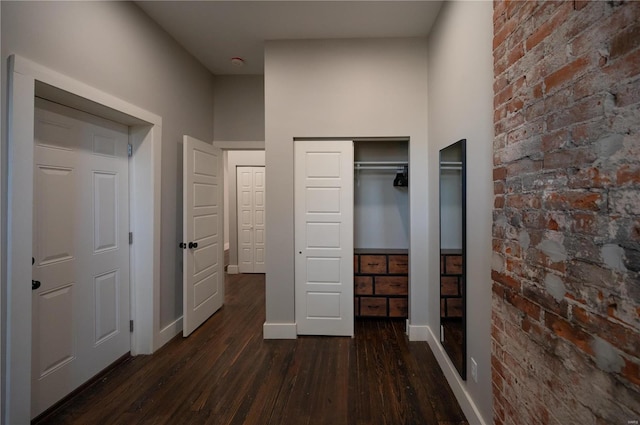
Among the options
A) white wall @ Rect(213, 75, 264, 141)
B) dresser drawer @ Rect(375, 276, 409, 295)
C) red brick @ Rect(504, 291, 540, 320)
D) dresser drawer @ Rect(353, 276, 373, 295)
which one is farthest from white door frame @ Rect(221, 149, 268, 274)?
red brick @ Rect(504, 291, 540, 320)

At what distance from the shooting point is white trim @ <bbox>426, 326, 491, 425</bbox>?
5.64 feet

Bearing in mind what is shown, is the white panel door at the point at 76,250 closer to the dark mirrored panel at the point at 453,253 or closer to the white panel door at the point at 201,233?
the white panel door at the point at 201,233

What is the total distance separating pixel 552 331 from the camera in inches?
41.9

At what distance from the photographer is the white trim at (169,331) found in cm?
275

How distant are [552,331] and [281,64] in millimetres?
2918

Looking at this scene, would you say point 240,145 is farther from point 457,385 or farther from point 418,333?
point 457,385

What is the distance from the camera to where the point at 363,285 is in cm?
330

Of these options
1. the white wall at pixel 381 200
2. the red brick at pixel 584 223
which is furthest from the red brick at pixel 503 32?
the white wall at pixel 381 200

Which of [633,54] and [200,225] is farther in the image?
[200,225]

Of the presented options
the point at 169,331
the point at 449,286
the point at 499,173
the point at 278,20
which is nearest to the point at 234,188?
the point at 169,331

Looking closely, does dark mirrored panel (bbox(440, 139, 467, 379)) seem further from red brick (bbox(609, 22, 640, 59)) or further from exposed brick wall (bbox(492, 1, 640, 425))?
red brick (bbox(609, 22, 640, 59))

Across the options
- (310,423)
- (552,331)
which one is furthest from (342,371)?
(552,331)

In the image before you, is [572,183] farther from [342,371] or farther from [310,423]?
[342,371]

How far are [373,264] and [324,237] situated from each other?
70 cm
